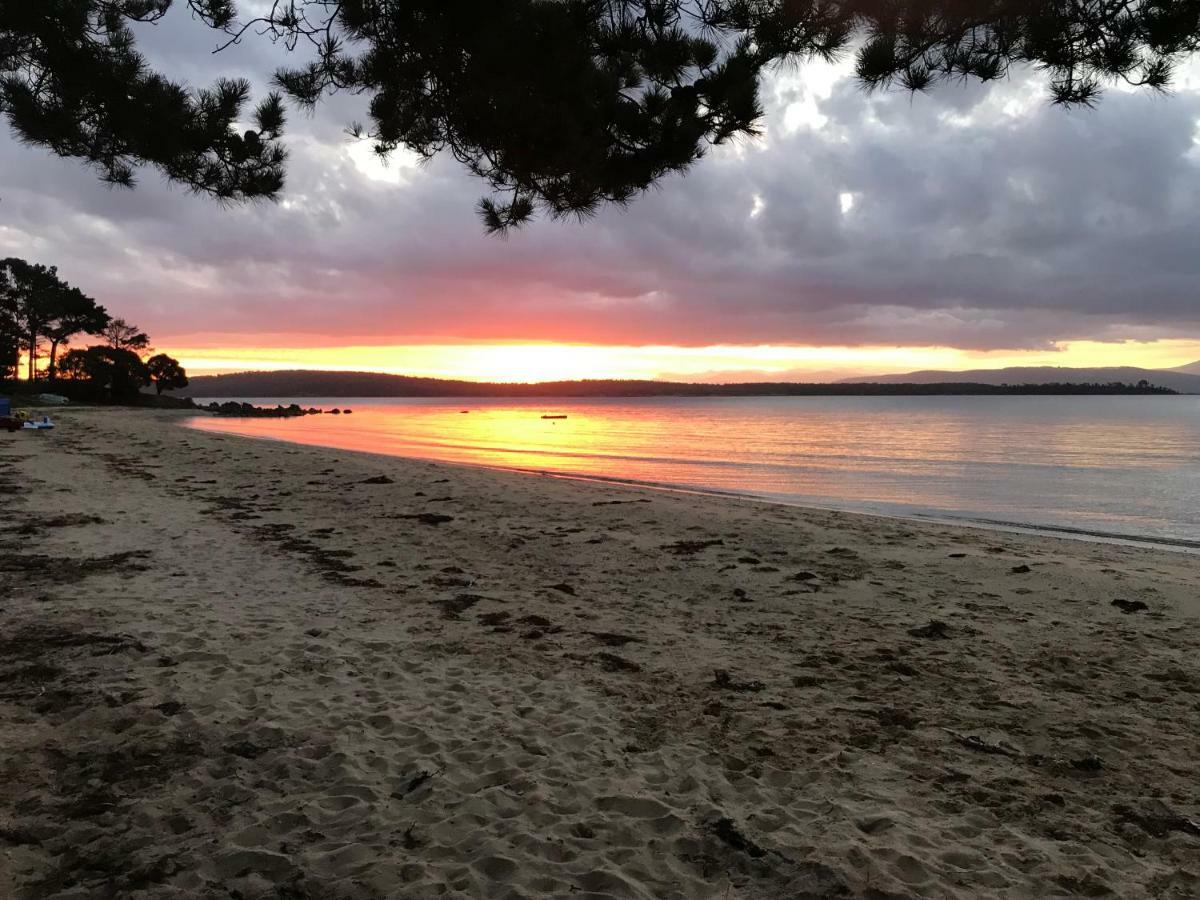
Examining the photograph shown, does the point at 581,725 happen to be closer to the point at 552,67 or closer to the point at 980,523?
the point at 552,67

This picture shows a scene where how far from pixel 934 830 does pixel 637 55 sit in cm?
528

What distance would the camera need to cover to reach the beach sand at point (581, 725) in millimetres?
2977

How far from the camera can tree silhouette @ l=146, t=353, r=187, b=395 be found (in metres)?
104

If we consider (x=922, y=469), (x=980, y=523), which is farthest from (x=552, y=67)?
(x=922, y=469)

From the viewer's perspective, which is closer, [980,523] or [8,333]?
[980,523]

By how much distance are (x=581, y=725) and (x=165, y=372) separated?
120311 millimetres

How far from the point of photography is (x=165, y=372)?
105 meters

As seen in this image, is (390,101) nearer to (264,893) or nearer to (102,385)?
(264,893)

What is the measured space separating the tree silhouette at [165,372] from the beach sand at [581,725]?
111 m

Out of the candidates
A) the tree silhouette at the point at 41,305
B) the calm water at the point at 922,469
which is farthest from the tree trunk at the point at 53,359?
the calm water at the point at 922,469

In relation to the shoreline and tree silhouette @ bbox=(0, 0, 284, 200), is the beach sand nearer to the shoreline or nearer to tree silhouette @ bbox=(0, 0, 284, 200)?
tree silhouette @ bbox=(0, 0, 284, 200)

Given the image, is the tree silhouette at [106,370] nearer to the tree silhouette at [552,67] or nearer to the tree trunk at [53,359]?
the tree trunk at [53,359]

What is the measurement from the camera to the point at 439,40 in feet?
16.3

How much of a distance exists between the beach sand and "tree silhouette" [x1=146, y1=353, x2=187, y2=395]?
111 metres
